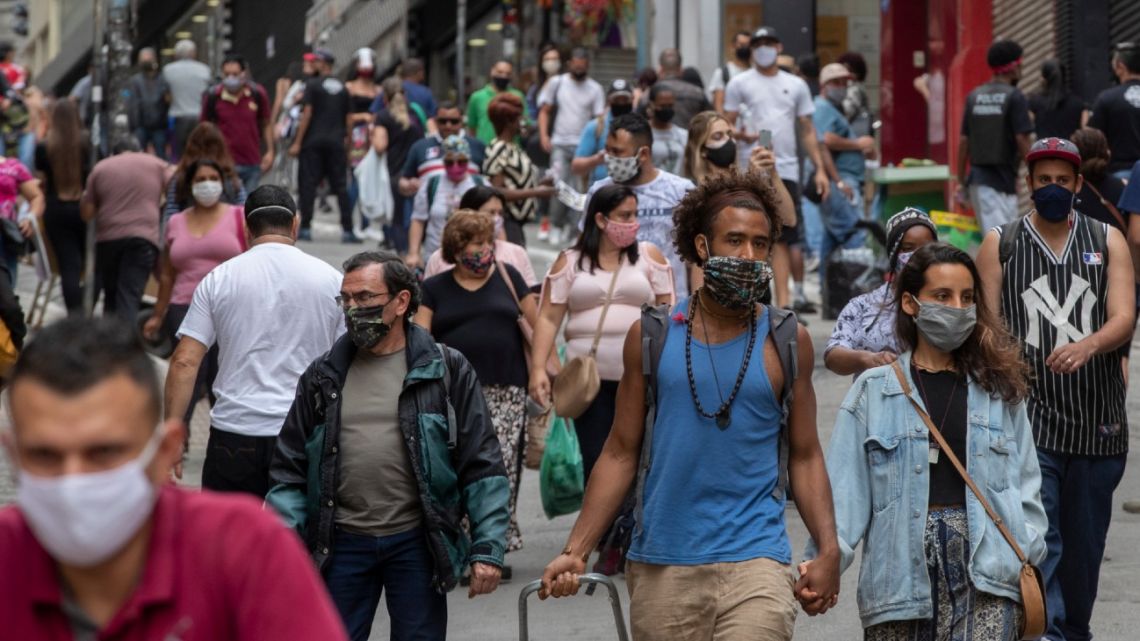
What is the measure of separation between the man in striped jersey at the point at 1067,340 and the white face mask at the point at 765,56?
8.33 meters

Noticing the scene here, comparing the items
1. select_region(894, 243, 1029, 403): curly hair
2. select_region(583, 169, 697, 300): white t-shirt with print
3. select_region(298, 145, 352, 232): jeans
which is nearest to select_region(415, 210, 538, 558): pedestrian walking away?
select_region(583, 169, 697, 300): white t-shirt with print

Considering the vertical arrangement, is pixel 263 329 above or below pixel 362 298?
below

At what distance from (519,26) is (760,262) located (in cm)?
3681

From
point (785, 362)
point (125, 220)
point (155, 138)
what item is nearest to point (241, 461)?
point (785, 362)

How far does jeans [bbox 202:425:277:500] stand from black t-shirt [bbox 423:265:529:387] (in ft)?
6.39

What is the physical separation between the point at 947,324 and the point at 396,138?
47.2 feet

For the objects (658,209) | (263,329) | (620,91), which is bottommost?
(263,329)

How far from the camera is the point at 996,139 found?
14.8m

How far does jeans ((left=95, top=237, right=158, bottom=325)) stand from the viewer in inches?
559

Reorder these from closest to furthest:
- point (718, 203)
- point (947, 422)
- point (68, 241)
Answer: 1. point (718, 203)
2. point (947, 422)
3. point (68, 241)

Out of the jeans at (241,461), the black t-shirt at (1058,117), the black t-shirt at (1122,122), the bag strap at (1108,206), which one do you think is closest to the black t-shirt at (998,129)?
the black t-shirt at (1058,117)

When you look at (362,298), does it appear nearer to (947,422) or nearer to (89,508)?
(947,422)

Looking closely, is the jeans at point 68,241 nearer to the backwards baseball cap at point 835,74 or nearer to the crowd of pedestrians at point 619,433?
the backwards baseball cap at point 835,74

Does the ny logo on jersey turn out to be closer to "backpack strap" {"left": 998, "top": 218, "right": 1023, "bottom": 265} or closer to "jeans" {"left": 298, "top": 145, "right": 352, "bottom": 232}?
"backpack strap" {"left": 998, "top": 218, "right": 1023, "bottom": 265}
